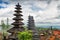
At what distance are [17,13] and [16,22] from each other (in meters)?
1.04

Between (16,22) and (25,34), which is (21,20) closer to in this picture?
(16,22)

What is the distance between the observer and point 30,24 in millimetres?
24578

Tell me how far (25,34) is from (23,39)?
506mm

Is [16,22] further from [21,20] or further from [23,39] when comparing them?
[23,39]

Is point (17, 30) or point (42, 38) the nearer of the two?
point (17, 30)

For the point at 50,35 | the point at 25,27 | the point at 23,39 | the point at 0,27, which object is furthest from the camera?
the point at 0,27

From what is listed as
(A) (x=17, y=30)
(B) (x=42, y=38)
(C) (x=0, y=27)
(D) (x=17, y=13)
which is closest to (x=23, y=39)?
(A) (x=17, y=30)

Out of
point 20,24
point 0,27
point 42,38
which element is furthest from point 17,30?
point 0,27

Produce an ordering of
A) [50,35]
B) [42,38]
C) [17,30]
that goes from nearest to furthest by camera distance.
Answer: [17,30] → [42,38] → [50,35]

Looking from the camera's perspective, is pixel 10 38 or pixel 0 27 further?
pixel 0 27

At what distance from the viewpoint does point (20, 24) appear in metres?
23.7

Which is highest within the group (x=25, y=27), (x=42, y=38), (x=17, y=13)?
(x=17, y=13)

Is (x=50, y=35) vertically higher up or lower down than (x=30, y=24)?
lower down

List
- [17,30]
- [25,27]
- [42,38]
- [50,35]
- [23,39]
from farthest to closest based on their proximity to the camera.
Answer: [50,35] < [42,38] < [25,27] < [17,30] < [23,39]
